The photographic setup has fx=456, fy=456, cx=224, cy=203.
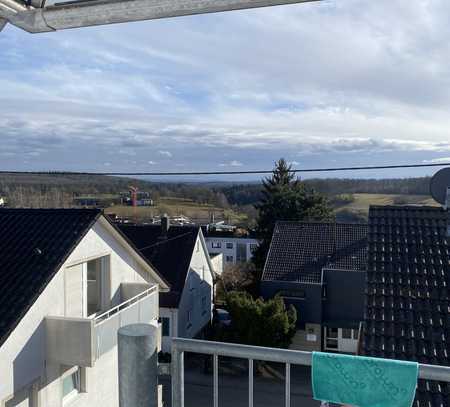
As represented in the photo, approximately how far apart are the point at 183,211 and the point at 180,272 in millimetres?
26653

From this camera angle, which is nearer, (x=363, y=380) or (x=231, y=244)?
(x=363, y=380)

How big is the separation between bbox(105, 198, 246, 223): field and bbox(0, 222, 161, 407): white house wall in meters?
22.6

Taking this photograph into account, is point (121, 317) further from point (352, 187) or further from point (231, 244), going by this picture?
point (231, 244)

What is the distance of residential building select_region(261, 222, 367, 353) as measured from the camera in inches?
714

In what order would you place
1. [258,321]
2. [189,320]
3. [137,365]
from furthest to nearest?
[189,320]
[258,321]
[137,365]

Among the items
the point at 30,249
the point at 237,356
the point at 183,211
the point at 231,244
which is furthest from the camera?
the point at 183,211

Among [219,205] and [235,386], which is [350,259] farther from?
[219,205]

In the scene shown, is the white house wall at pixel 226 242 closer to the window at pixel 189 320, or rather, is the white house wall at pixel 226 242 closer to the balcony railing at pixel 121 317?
the window at pixel 189 320

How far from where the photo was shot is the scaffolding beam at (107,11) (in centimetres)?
166

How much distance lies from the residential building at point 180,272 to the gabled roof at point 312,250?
119 inches

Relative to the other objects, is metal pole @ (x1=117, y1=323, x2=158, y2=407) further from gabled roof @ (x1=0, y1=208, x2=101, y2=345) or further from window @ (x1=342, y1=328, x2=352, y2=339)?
window @ (x1=342, y1=328, x2=352, y2=339)

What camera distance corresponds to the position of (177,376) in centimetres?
154

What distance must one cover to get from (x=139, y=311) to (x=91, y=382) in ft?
5.09

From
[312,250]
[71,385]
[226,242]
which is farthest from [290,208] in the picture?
[71,385]
